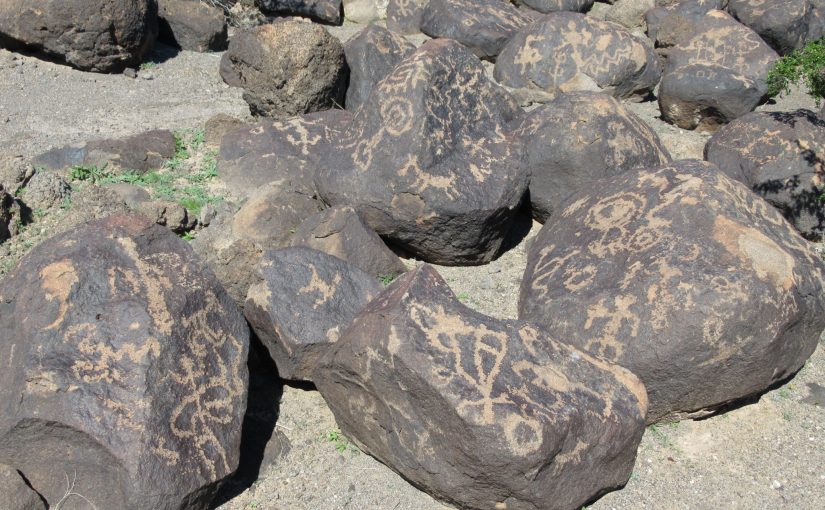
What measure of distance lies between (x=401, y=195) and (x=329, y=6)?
5.49m

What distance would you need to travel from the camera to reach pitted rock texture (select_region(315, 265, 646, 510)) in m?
3.45

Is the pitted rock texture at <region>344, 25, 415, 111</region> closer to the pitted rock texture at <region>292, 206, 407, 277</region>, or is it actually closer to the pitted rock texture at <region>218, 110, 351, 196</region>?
the pitted rock texture at <region>218, 110, 351, 196</region>

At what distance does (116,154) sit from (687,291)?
14.5 ft

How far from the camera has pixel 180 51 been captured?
A: 869 cm

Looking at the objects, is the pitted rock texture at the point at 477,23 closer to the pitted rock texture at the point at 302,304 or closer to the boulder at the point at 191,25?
the boulder at the point at 191,25

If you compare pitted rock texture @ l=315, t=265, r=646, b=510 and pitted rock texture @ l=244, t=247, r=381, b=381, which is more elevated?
pitted rock texture @ l=315, t=265, r=646, b=510

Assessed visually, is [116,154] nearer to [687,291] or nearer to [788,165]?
[687,291]

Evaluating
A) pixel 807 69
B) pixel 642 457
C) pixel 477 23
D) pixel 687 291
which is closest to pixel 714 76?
pixel 807 69

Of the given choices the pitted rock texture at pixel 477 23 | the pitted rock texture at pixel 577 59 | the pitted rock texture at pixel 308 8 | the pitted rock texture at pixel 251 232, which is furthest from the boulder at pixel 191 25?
the pitted rock texture at pixel 251 232

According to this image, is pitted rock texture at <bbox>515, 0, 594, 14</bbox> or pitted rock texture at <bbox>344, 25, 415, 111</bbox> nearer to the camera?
pitted rock texture at <bbox>344, 25, 415, 111</bbox>

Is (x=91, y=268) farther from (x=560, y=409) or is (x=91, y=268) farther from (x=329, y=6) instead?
(x=329, y=6)

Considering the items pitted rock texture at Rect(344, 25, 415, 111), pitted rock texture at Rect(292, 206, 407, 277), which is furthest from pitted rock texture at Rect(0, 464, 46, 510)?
pitted rock texture at Rect(344, 25, 415, 111)

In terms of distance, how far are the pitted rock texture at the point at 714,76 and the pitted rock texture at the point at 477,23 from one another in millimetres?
1874

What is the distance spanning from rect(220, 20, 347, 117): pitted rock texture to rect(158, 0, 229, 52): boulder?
166cm
